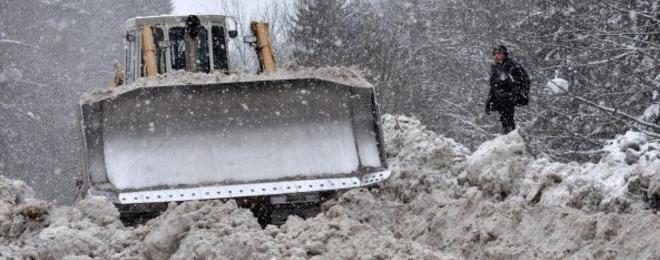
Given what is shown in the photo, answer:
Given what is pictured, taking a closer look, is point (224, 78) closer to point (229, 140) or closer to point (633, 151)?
point (229, 140)

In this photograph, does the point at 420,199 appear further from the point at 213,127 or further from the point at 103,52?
the point at 103,52

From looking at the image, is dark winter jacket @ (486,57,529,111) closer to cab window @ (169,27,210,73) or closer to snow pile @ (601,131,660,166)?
snow pile @ (601,131,660,166)

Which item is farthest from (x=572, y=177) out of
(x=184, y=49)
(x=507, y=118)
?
(x=184, y=49)

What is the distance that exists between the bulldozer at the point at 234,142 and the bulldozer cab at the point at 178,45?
175cm

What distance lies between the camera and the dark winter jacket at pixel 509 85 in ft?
31.9

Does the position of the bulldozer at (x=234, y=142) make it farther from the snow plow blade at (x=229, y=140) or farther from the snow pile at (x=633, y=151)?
the snow pile at (x=633, y=151)

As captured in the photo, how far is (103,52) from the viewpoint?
41.3m

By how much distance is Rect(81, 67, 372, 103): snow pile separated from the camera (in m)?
6.66

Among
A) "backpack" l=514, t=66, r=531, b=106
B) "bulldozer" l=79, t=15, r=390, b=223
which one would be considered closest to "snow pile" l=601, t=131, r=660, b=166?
"bulldozer" l=79, t=15, r=390, b=223

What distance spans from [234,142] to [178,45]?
2.56 meters

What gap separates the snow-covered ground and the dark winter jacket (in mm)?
2689

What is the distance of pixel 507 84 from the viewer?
9750 millimetres

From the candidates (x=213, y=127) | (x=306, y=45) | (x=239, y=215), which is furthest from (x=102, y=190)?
(x=306, y=45)

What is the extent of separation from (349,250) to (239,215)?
994 millimetres
